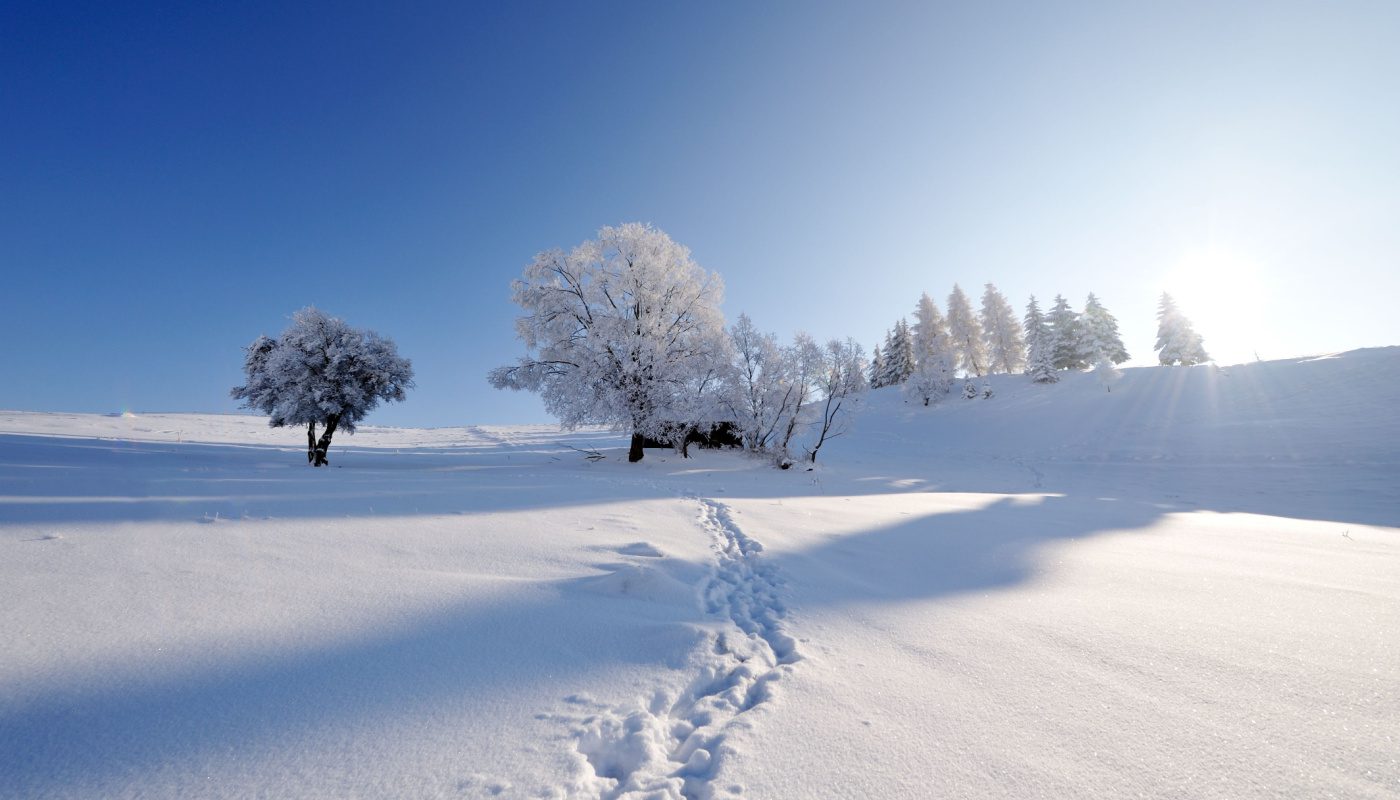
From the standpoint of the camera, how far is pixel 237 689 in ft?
6.61

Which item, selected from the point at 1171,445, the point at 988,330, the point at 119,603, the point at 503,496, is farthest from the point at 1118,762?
the point at 988,330

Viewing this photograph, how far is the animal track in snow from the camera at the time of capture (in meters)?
1.79

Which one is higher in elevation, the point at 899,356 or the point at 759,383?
the point at 899,356

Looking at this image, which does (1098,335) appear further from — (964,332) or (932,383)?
(932,383)

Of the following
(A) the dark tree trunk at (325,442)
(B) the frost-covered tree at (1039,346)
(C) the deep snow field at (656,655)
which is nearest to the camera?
(C) the deep snow field at (656,655)

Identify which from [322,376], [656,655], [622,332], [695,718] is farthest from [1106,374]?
[322,376]

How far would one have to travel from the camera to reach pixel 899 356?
50781mm

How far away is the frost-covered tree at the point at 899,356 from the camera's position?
5038 cm

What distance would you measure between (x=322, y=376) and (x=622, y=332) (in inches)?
435

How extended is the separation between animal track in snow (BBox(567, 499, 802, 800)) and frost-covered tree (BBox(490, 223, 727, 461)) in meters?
12.2

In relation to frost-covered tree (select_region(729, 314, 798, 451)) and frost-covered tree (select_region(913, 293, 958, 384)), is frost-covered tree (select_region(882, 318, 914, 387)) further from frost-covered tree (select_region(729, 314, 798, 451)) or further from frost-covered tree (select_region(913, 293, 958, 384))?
frost-covered tree (select_region(729, 314, 798, 451))

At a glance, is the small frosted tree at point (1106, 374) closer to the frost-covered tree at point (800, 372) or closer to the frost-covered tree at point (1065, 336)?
the frost-covered tree at point (1065, 336)

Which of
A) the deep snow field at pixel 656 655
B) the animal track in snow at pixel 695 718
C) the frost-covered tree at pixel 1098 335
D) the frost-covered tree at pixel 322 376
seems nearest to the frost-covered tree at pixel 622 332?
the frost-covered tree at pixel 322 376

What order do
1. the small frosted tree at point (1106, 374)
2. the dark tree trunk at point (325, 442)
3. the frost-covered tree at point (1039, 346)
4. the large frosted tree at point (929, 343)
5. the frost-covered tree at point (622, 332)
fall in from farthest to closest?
1. the large frosted tree at point (929, 343)
2. the frost-covered tree at point (1039, 346)
3. the small frosted tree at point (1106, 374)
4. the dark tree trunk at point (325, 442)
5. the frost-covered tree at point (622, 332)
